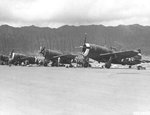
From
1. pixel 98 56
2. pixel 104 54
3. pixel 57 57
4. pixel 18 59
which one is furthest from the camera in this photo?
pixel 18 59

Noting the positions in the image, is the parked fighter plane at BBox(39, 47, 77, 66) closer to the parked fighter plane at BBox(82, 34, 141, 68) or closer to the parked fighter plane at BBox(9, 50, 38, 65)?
the parked fighter plane at BBox(9, 50, 38, 65)

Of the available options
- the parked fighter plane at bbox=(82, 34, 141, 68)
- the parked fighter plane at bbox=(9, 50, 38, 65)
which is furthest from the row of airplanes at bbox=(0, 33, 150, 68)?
the parked fighter plane at bbox=(9, 50, 38, 65)

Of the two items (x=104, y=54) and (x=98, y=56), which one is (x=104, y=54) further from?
(x=98, y=56)

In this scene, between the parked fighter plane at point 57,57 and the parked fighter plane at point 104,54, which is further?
the parked fighter plane at point 57,57

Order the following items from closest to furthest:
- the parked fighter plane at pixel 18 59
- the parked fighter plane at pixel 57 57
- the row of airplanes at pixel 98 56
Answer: the row of airplanes at pixel 98 56 → the parked fighter plane at pixel 57 57 → the parked fighter plane at pixel 18 59

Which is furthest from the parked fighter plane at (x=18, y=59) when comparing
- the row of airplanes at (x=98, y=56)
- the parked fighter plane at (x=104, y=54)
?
the parked fighter plane at (x=104, y=54)

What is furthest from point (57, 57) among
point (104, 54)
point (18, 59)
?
point (104, 54)

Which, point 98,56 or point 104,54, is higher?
point 104,54

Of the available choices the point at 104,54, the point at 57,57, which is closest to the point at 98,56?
the point at 104,54

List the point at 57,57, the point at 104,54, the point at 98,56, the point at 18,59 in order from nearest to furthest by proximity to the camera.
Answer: the point at 104,54 < the point at 98,56 < the point at 57,57 < the point at 18,59

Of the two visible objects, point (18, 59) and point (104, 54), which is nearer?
point (104, 54)

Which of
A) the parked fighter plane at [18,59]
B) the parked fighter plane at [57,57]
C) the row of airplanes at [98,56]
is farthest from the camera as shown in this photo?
the parked fighter plane at [18,59]

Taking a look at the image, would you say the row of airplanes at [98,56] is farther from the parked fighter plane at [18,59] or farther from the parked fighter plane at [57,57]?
the parked fighter plane at [18,59]

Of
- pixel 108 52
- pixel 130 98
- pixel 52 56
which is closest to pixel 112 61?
pixel 108 52
